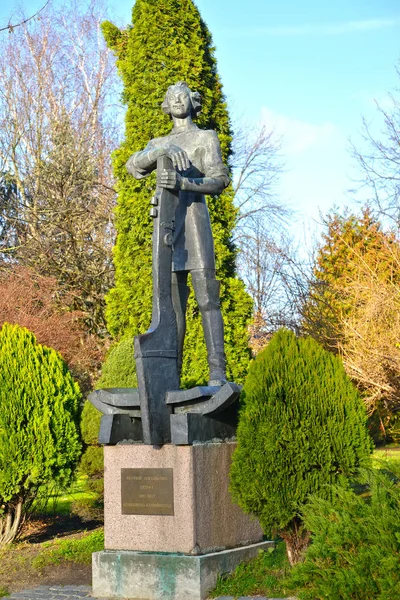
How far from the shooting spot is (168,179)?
6207 mm

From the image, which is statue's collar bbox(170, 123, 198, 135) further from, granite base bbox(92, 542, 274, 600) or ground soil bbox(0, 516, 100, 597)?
ground soil bbox(0, 516, 100, 597)

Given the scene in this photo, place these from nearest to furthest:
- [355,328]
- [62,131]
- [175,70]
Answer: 1. [355,328]
2. [175,70]
3. [62,131]

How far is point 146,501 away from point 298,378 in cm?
148

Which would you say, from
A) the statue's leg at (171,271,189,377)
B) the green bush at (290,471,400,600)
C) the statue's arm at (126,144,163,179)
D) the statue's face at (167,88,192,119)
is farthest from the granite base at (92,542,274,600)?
the statue's face at (167,88,192,119)

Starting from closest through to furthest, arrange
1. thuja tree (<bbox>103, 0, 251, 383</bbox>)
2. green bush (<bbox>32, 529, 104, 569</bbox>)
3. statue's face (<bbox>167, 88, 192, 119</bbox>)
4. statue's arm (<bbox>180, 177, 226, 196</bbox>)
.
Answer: statue's arm (<bbox>180, 177, 226, 196</bbox>) < statue's face (<bbox>167, 88, 192, 119</bbox>) < green bush (<bbox>32, 529, 104, 569</bbox>) < thuja tree (<bbox>103, 0, 251, 383</bbox>)

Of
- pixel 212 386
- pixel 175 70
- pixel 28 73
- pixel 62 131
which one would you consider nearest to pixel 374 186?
pixel 175 70

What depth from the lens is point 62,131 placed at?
20359mm

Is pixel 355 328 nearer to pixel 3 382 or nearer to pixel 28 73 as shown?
pixel 3 382

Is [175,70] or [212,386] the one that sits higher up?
[175,70]

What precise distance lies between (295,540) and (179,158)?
308cm

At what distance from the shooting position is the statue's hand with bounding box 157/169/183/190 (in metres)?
6.21

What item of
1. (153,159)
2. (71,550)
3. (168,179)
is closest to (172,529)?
(71,550)

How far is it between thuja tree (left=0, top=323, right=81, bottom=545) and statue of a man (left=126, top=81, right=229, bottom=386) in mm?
1966

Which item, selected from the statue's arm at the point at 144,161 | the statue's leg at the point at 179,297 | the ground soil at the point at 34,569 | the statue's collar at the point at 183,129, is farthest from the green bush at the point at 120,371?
the statue's collar at the point at 183,129
